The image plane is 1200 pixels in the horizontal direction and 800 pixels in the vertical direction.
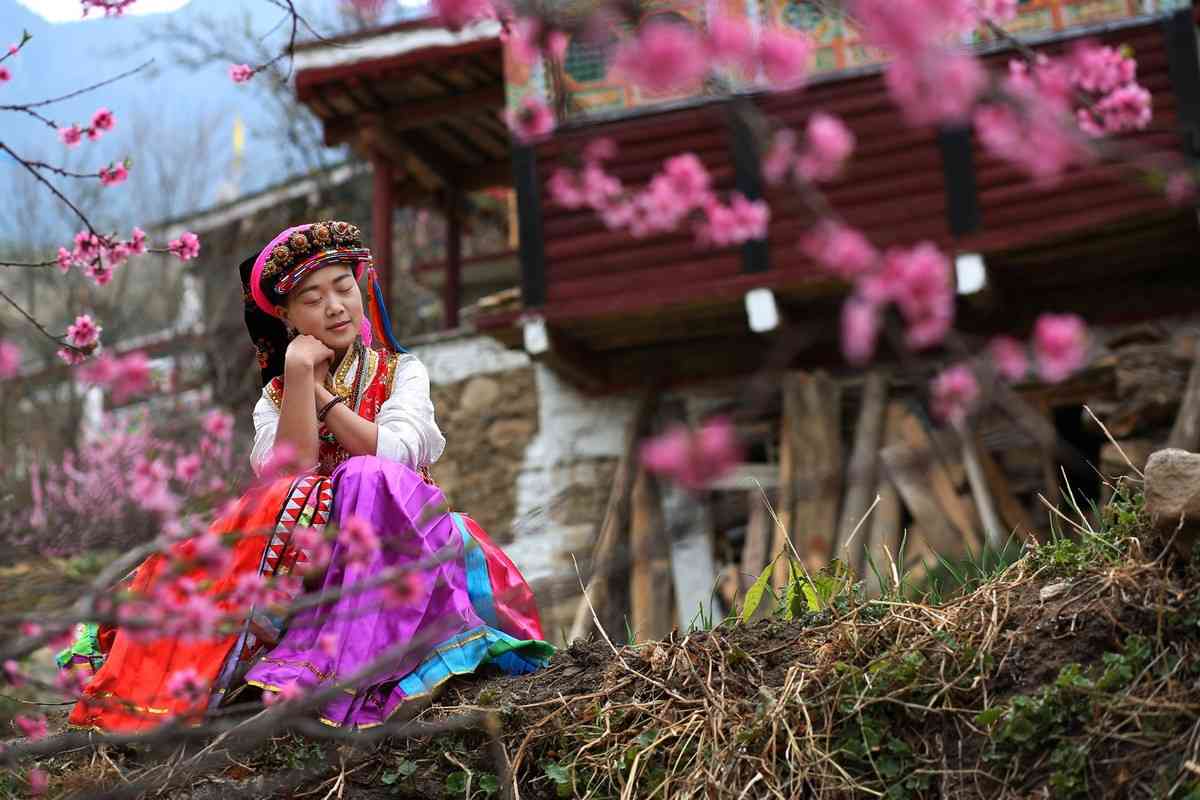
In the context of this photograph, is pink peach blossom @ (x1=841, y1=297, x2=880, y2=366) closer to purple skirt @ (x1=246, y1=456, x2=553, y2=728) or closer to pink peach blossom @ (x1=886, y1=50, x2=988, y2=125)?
purple skirt @ (x1=246, y1=456, x2=553, y2=728)

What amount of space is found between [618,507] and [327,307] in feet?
16.9

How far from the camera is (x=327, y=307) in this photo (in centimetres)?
381

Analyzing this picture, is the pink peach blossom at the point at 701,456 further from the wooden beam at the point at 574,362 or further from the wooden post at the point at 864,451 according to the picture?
the wooden beam at the point at 574,362

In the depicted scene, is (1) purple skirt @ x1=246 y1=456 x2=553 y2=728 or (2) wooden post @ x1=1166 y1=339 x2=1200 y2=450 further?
(2) wooden post @ x1=1166 y1=339 x2=1200 y2=450

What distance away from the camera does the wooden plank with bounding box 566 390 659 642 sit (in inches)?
327

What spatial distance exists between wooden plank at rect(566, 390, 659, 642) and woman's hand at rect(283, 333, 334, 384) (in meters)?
4.30

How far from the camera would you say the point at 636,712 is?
320 cm

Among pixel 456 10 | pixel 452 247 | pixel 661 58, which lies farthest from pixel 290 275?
pixel 452 247

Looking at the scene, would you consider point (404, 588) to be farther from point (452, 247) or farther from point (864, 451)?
point (452, 247)

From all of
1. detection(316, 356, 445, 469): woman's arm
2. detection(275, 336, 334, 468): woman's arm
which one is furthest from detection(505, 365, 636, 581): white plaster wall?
detection(275, 336, 334, 468): woman's arm

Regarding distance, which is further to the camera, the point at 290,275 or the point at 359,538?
the point at 290,275

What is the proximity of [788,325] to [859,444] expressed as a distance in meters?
0.82

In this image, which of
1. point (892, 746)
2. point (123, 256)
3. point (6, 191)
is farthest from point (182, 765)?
point (6, 191)

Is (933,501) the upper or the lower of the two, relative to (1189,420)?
lower
